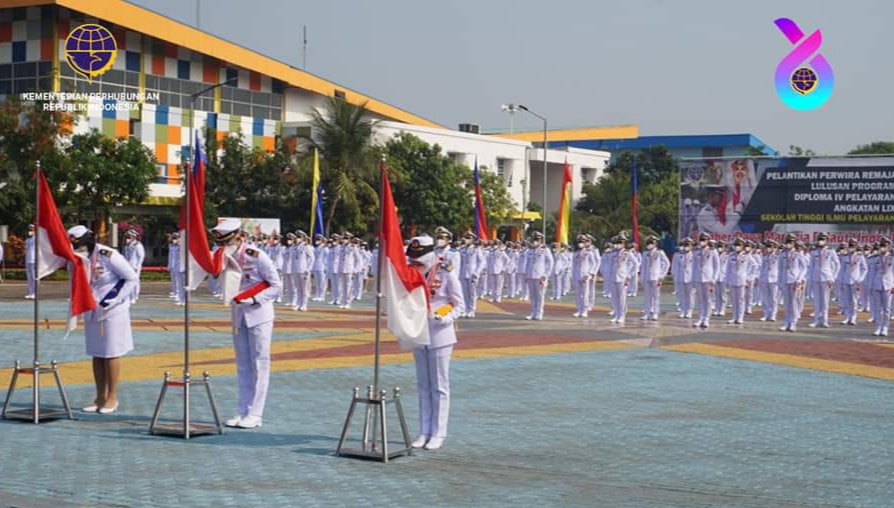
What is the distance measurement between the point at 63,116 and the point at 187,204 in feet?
113

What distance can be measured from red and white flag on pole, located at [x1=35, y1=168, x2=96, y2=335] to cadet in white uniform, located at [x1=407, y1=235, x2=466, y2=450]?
12.0 feet

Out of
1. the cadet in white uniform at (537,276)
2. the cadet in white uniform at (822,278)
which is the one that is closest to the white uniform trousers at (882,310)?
the cadet in white uniform at (822,278)

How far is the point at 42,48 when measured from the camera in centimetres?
4988

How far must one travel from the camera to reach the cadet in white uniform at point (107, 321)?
11922 mm

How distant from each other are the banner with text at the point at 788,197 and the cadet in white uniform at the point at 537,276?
477 inches

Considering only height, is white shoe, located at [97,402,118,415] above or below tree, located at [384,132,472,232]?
below

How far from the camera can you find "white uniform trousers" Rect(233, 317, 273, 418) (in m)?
11.2

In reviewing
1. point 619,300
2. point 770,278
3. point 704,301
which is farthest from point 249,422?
point 770,278

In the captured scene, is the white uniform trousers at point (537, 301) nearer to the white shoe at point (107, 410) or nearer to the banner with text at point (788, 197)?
the banner with text at point (788, 197)

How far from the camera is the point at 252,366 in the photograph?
1135cm

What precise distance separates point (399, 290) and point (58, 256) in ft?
14.0

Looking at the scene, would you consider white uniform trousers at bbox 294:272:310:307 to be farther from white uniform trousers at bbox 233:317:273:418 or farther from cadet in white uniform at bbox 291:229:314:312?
white uniform trousers at bbox 233:317:273:418

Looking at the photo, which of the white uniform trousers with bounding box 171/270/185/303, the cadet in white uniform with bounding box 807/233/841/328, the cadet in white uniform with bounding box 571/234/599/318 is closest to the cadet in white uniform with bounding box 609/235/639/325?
the cadet in white uniform with bounding box 571/234/599/318

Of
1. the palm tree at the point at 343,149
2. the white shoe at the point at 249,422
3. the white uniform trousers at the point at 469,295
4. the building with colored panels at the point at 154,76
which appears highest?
the building with colored panels at the point at 154,76
